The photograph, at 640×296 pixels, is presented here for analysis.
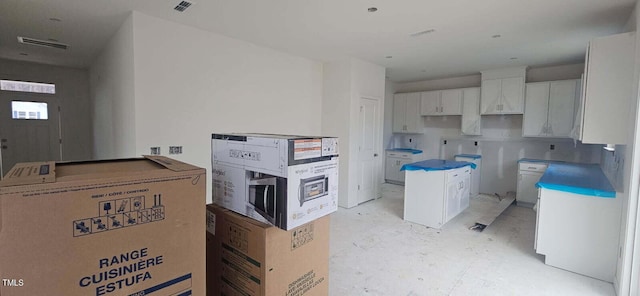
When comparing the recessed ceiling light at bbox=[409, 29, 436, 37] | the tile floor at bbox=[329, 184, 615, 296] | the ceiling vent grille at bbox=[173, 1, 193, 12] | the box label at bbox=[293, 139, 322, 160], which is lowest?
the tile floor at bbox=[329, 184, 615, 296]

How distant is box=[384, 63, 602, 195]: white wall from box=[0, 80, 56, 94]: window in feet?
25.1

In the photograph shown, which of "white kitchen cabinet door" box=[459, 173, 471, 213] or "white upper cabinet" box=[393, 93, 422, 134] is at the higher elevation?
"white upper cabinet" box=[393, 93, 422, 134]

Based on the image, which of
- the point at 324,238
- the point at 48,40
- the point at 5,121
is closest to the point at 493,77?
the point at 324,238

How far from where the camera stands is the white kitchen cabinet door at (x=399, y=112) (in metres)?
7.12

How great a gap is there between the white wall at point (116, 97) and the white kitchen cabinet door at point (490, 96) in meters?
5.95

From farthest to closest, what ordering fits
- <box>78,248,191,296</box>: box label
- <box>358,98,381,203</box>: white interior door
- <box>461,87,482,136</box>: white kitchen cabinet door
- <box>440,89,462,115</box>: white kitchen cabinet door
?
<box>440,89,462,115</box>: white kitchen cabinet door, <box>461,87,482,136</box>: white kitchen cabinet door, <box>358,98,381,203</box>: white interior door, <box>78,248,191,296</box>: box label

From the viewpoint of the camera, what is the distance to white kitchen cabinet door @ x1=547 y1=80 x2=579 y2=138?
15.9 ft

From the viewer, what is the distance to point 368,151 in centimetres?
546

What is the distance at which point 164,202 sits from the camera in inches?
35.3

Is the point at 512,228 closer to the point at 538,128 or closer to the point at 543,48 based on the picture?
the point at 538,128

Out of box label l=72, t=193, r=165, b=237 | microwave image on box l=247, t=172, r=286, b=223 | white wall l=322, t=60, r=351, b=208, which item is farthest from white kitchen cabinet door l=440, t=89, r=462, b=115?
box label l=72, t=193, r=165, b=237

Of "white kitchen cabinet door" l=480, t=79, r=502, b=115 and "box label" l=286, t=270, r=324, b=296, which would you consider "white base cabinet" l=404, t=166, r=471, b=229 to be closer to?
"white kitchen cabinet door" l=480, t=79, r=502, b=115

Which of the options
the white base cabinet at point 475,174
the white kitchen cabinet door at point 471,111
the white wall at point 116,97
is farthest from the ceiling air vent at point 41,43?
the white base cabinet at point 475,174

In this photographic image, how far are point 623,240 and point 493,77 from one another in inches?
155
